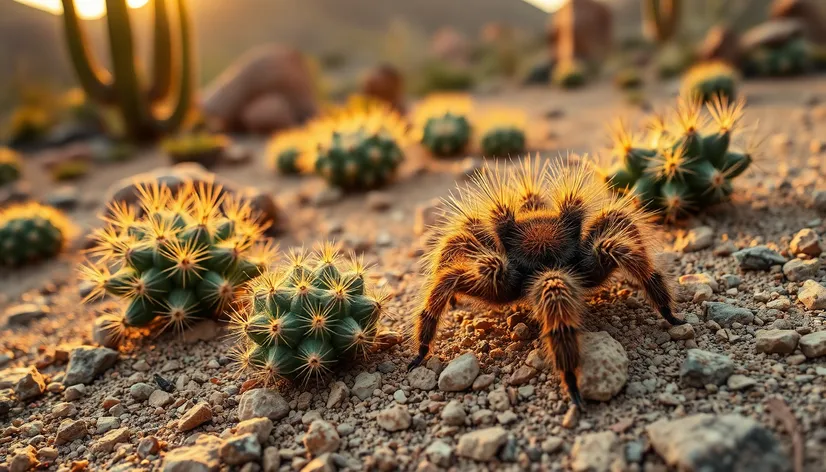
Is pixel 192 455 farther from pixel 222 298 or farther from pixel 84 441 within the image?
pixel 222 298

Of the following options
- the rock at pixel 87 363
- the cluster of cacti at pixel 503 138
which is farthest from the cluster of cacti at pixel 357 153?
the rock at pixel 87 363

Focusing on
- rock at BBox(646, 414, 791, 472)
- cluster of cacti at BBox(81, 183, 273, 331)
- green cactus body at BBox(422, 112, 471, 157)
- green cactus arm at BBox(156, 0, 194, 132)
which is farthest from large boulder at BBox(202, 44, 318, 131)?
rock at BBox(646, 414, 791, 472)

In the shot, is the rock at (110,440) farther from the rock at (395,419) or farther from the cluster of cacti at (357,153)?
the cluster of cacti at (357,153)

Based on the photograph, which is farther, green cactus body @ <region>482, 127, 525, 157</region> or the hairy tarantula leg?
green cactus body @ <region>482, 127, 525, 157</region>

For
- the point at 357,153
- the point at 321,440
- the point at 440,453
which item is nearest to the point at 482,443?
the point at 440,453

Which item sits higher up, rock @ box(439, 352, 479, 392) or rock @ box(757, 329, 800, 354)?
rock @ box(757, 329, 800, 354)

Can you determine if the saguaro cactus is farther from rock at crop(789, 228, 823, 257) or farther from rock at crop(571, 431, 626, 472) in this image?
rock at crop(571, 431, 626, 472)
